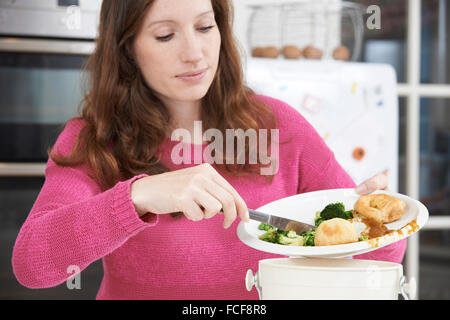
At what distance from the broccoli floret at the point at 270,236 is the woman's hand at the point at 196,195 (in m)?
0.05

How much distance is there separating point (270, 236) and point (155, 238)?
0.41m

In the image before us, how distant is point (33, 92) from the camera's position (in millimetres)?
1757

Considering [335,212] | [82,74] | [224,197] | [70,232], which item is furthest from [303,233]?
[82,74]

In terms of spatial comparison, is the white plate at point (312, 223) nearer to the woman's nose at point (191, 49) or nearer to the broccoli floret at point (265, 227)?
the broccoli floret at point (265, 227)

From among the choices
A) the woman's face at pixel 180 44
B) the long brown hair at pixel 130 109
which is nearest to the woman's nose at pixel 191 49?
the woman's face at pixel 180 44

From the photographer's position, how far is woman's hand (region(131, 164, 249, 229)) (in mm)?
682

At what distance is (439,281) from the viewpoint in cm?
233

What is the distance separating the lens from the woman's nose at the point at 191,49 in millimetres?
989

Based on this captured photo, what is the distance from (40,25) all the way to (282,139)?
96cm

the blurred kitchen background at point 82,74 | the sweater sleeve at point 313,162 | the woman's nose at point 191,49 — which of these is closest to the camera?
the woman's nose at point 191,49

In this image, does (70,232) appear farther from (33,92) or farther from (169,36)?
(33,92)
